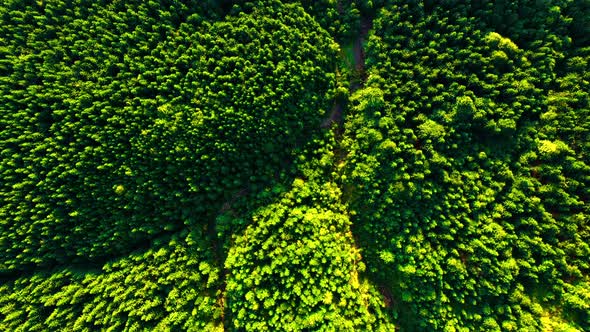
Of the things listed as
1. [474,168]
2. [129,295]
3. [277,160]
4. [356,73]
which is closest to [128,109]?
[277,160]

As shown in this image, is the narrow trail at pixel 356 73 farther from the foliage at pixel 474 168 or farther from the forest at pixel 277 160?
the foliage at pixel 474 168

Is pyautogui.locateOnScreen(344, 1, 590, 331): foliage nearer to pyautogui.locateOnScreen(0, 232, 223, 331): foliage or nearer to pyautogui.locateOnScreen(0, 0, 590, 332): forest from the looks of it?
pyautogui.locateOnScreen(0, 0, 590, 332): forest

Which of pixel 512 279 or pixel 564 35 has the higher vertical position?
pixel 564 35

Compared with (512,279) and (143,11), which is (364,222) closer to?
(512,279)

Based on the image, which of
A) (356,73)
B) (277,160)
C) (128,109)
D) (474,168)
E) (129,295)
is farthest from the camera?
(356,73)

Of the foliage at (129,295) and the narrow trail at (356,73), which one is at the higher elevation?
the narrow trail at (356,73)

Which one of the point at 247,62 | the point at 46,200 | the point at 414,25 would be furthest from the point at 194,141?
the point at 414,25

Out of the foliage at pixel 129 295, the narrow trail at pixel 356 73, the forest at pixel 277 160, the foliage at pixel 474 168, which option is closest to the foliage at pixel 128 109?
the forest at pixel 277 160

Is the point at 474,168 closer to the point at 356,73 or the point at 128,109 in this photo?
the point at 356,73

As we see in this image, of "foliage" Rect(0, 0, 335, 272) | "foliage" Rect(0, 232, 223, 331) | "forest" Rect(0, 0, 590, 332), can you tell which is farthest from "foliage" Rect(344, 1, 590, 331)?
"foliage" Rect(0, 232, 223, 331)
